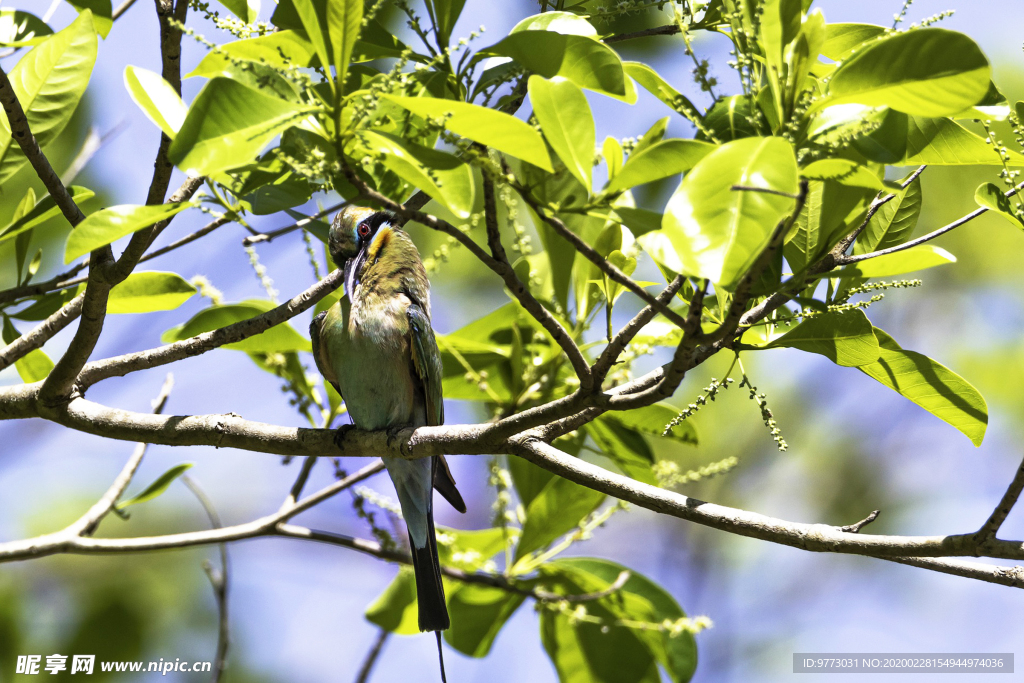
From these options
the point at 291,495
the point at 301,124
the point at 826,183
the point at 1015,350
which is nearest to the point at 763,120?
the point at 826,183

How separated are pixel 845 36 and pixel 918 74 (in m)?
0.58

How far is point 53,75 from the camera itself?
2422 millimetres

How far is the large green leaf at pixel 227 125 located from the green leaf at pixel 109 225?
0.28 meters

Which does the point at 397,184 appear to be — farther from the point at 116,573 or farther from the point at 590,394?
the point at 116,573

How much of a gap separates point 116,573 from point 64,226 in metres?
2.78

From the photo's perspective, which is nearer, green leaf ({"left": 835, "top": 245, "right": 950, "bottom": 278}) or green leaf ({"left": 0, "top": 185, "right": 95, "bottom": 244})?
green leaf ({"left": 835, "top": 245, "right": 950, "bottom": 278})

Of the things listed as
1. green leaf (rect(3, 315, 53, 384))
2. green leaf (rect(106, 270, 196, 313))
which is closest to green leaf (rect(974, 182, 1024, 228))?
green leaf (rect(106, 270, 196, 313))

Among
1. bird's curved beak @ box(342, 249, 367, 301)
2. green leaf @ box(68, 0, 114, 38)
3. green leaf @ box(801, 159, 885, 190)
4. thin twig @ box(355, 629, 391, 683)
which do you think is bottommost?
thin twig @ box(355, 629, 391, 683)

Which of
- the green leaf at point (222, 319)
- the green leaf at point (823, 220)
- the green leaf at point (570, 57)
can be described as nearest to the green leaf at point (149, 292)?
the green leaf at point (222, 319)

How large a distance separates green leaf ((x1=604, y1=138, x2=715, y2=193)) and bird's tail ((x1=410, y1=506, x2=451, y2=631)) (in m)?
2.38

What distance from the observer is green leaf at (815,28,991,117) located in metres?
1.46

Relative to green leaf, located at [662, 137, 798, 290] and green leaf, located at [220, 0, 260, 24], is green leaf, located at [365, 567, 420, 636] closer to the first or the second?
green leaf, located at [220, 0, 260, 24]

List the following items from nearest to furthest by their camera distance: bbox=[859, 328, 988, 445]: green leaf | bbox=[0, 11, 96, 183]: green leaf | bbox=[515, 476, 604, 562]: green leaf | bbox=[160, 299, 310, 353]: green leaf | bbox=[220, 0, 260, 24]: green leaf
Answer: bbox=[859, 328, 988, 445]: green leaf
bbox=[0, 11, 96, 183]: green leaf
bbox=[220, 0, 260, 24]: green leaf
bbox=[160, 299, 310, 353]: green leaf
bbox=[515, 476, 604, 562]: green leaf

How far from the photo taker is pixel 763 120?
1644mm
